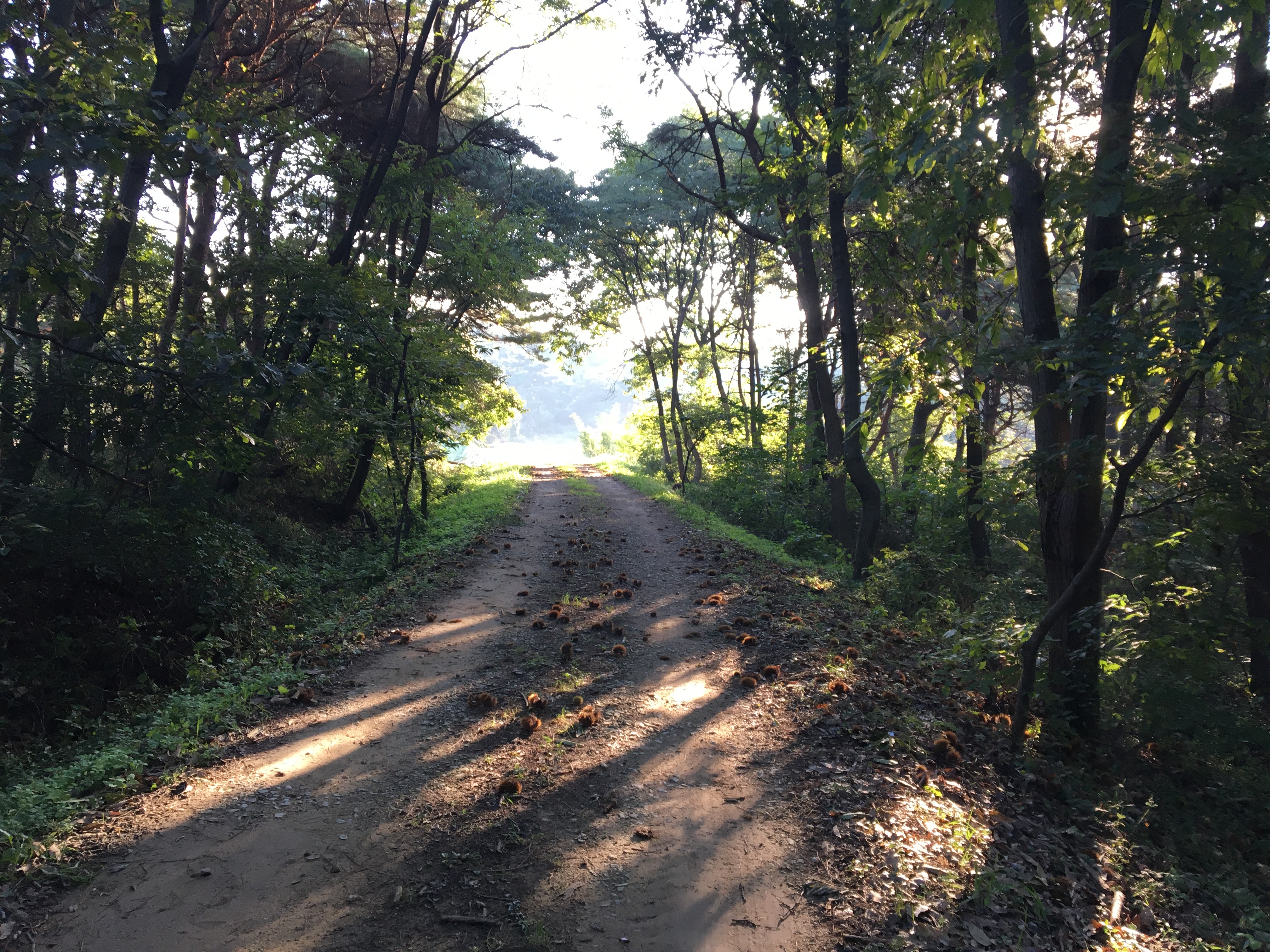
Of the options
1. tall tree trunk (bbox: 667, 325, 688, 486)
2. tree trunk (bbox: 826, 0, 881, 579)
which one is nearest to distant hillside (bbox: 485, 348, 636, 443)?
tall tree trunk (bbox: 667, 325, 688, 486)

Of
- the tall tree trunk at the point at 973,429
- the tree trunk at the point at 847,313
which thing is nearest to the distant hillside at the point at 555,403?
the tall tree trunk at the point at 973,429

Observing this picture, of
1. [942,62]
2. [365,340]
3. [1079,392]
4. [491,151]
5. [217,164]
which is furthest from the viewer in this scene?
[491,151]

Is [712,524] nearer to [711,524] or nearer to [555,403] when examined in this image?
[711,524]

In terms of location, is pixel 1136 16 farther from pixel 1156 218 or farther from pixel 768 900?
pixel 768 900

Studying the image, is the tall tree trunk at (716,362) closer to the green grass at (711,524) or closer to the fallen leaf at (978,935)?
the green grass at (711,524)

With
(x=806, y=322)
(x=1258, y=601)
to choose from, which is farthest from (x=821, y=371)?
→ (x=1258, y=601)

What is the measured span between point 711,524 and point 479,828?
11.2 m

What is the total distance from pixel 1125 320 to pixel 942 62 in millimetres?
3329

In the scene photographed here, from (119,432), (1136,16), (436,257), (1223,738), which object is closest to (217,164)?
(119,432)

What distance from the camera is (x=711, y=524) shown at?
1450 centimetres

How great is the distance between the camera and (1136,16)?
4.69 m

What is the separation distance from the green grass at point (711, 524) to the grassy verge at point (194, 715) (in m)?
5.46

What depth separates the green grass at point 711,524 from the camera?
11.3 meters

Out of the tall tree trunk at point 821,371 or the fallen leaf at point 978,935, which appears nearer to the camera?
the fallen leaf at point 978,935
